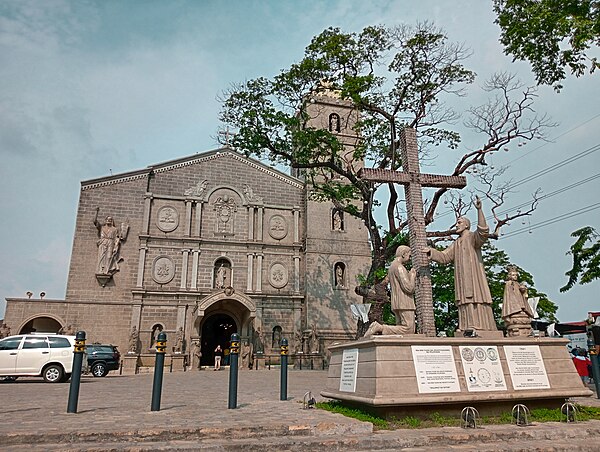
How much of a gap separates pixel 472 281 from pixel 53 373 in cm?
1284

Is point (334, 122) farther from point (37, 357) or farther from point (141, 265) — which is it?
point (37, 357)

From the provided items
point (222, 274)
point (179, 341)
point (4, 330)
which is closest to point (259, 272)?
point (222, 274)

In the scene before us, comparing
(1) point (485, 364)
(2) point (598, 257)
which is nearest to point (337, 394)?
(1) point (485, 364)

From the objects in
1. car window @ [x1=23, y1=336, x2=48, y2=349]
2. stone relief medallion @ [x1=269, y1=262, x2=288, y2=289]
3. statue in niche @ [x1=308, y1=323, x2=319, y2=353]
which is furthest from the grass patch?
stone relief medallion @ [x1=269, y1=262, x2=288, y2=289]

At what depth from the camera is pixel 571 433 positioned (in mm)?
5941

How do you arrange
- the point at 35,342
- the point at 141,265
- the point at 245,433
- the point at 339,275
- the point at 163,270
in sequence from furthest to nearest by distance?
the point at 339,275
the point at 163,270
the point at 141,265
the point at 35,342
the point at 245,433

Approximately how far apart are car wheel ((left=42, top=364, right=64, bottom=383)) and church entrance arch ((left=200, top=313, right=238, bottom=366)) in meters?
11.0

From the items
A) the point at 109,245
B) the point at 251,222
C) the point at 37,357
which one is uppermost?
the point at 251,222

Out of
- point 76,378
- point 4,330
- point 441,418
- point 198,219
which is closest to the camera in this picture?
point 441,418

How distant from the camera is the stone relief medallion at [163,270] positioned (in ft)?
77.9

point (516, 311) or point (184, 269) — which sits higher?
point (184, 269)

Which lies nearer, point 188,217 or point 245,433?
point 245,433

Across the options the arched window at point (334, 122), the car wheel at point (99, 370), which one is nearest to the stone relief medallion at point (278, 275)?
the arched window at point (334, 122)

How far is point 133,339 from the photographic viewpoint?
21906mm
